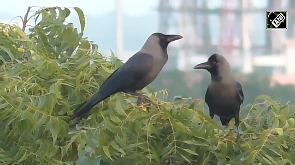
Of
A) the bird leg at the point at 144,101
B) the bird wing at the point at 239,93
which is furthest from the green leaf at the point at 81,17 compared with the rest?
the bird wing at the point at 239,93

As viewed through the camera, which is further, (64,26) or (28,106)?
(64,26)

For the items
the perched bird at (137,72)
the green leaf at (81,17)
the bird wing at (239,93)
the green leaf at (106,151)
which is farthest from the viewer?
the bird wing at (239,93)

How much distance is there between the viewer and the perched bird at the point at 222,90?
95cm

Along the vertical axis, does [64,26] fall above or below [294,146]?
above

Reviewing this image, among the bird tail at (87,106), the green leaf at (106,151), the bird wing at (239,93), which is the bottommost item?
the bird wing at (239,93)

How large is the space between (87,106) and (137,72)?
0.13 metres

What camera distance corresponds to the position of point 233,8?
1.52 meters

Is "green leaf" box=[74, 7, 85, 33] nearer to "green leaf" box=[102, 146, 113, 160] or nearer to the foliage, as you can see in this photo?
the foliage

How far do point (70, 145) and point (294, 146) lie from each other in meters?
0.28

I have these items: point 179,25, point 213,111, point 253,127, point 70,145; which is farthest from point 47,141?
point 179,25

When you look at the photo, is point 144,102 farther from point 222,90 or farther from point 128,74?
point 222,90

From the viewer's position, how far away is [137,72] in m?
0.85

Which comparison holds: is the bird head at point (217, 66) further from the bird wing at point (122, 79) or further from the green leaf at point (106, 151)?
the green leaf at point (106, 151)

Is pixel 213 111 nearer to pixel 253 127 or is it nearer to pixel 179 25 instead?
pixel 253 127
